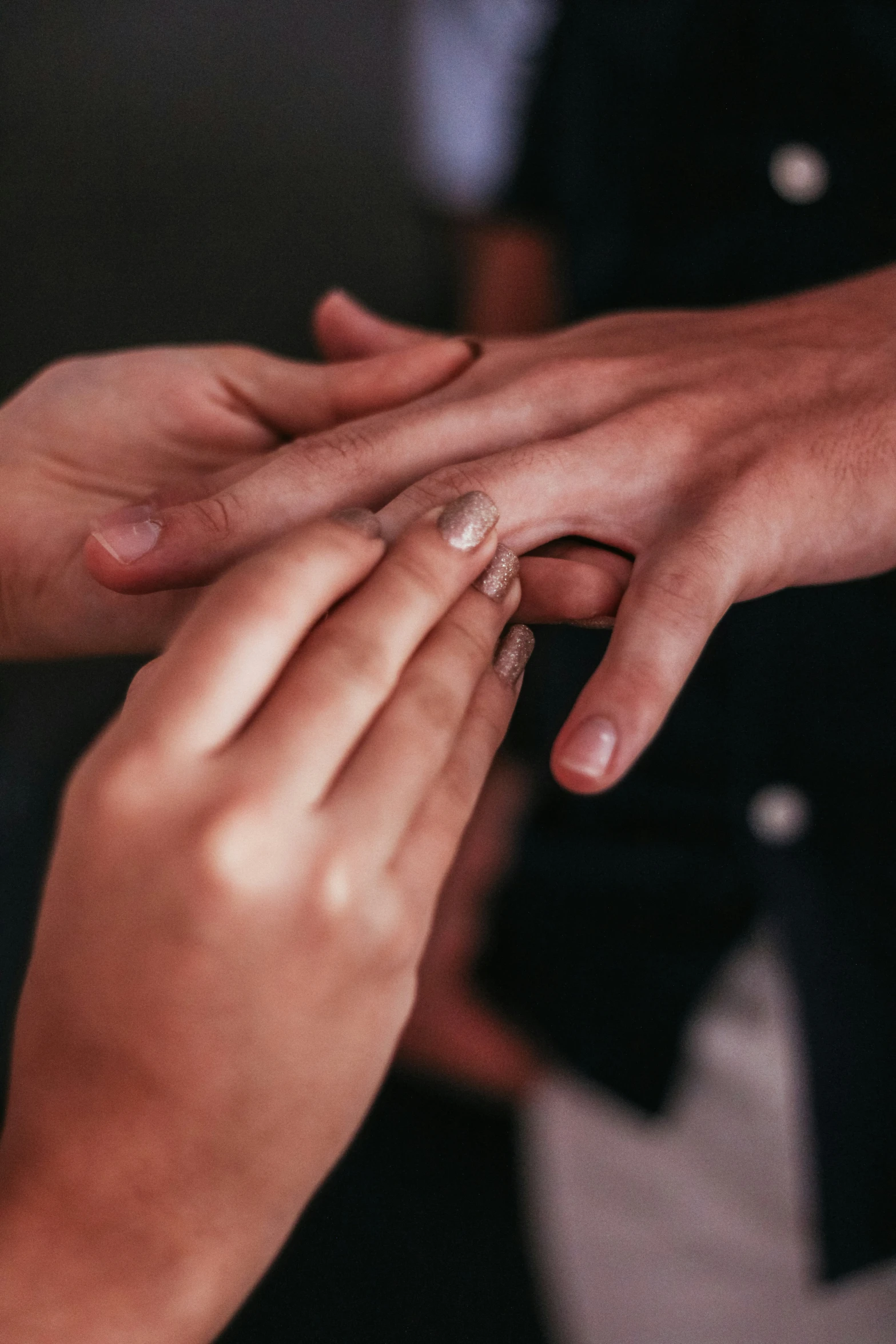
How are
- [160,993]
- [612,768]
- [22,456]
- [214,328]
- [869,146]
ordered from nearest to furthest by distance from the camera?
1. [160,993]
2. [612,768]
3. [22,456]
4. [869,146]
5. [214,328]

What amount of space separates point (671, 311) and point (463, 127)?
0.71 meters

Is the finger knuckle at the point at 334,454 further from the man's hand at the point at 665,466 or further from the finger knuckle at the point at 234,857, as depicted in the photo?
the finger knuckle at the point at 234,857

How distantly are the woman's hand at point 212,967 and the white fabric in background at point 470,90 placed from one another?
0.98 metres

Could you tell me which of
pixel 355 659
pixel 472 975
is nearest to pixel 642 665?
pixel 355 659

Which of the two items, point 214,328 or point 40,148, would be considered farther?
point 214,328

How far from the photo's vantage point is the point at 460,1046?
1.34 meters

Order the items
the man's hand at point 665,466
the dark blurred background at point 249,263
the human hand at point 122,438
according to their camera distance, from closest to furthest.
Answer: the man's hand at point 665,466, the human hand at point 122,438, the dark blurred background at point 249,263

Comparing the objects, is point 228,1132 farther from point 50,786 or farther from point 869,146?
point 50,786

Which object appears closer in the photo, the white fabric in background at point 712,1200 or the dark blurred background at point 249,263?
the white fabric in background at point 712,1200

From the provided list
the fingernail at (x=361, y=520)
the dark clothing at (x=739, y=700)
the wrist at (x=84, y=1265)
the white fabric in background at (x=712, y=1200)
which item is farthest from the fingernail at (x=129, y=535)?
the white fabric in background at (x=712, y=1200)

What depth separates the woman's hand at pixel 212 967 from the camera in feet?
1.34

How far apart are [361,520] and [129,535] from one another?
176mm

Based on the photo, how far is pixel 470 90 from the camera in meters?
1.28

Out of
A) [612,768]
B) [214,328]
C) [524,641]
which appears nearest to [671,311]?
[524,641]
